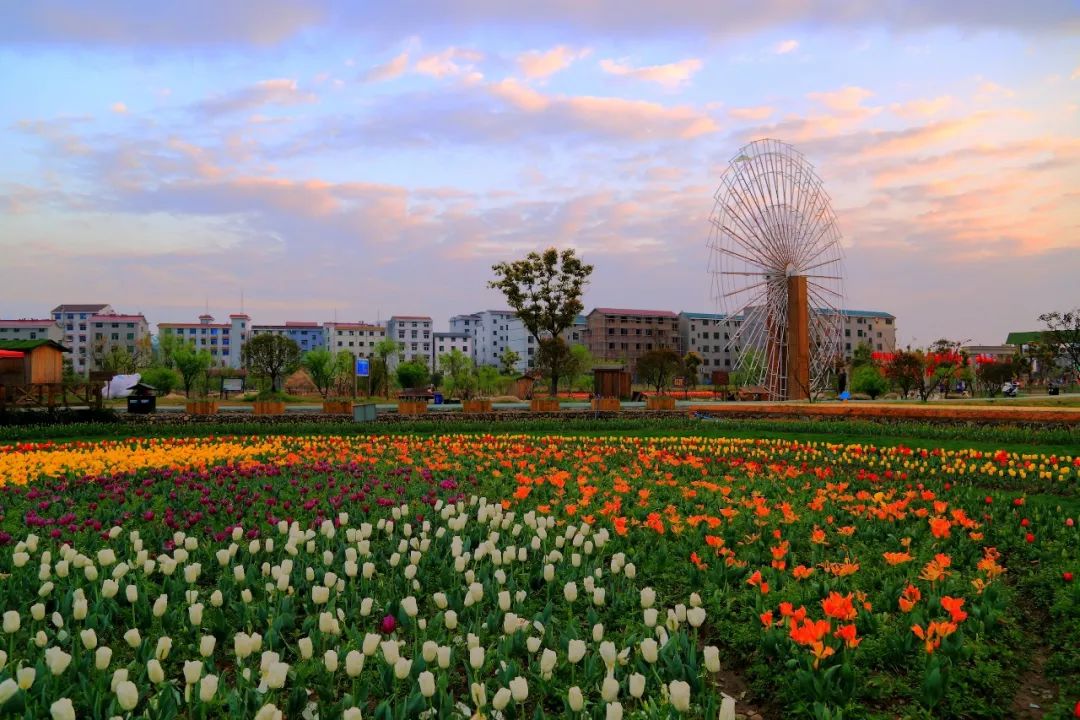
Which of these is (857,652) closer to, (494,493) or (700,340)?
(494,493)

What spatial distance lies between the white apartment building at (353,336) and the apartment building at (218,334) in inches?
581

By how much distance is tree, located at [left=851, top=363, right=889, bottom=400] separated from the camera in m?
53.4

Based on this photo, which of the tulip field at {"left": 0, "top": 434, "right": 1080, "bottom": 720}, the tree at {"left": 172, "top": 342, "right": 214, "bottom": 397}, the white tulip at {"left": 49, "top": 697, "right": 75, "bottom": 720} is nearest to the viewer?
the white tulip at {"left": 49, "top": 697, "right": 75, "bottom": 720}

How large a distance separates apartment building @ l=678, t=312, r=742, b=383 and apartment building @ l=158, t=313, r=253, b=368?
3059 inches

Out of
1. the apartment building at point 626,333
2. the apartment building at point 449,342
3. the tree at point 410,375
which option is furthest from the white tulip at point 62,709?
the apartment building at point 449,342

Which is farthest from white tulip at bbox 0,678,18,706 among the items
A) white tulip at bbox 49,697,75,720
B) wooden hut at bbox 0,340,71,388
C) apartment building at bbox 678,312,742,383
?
apartment building at bbox 678,312,742,383

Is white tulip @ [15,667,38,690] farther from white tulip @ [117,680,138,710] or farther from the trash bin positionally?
the trash bin

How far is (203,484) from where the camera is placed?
34.3ft

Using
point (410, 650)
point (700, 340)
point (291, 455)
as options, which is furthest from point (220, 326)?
point (410, 650)

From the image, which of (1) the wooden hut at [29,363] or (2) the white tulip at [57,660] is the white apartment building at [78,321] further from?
(2) the white tulip at [57,660]

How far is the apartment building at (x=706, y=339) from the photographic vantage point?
396ft

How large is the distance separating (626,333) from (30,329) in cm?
8861

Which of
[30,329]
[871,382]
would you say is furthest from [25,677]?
[30,329]

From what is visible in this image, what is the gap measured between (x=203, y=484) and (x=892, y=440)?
598 inches
